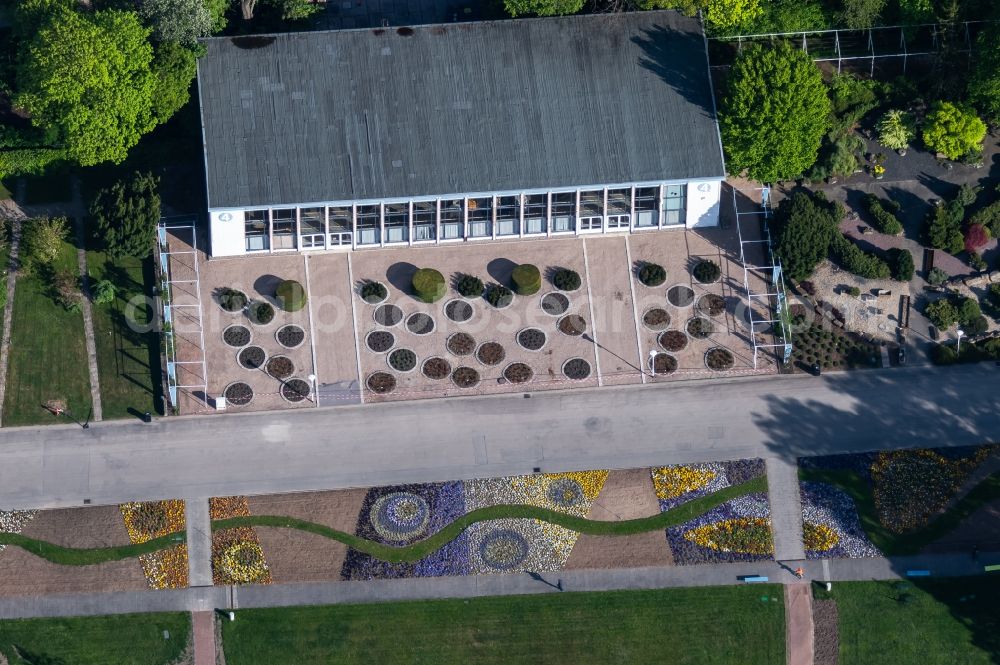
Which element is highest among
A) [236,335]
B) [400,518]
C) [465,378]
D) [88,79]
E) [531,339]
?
[88,79]

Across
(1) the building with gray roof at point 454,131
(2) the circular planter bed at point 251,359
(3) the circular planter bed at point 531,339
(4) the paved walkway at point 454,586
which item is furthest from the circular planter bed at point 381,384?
(4) the paved walkway at point 454,586

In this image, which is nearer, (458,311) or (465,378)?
(465,378)

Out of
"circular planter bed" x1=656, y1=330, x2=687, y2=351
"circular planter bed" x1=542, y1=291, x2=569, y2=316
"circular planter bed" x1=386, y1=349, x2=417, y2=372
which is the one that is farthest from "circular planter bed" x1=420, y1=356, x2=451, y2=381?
"circular planter bed" x1=656, y1=330, x2=687, y2=351

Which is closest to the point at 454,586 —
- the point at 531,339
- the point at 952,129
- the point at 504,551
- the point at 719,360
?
the point at 504,551

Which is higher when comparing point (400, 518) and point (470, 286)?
point (470, 286)

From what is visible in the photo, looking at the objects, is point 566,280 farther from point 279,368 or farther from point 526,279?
point 279,368

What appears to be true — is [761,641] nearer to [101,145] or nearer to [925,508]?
[925,508]

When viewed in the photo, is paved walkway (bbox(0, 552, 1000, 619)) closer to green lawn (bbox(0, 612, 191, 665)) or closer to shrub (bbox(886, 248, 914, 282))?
green lawn (bbox(0, 612, 191, 665))
